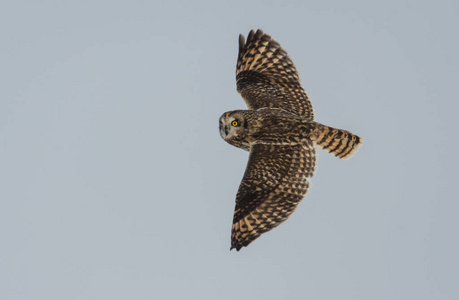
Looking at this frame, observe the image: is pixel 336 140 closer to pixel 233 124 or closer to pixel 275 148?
pixel 275 148

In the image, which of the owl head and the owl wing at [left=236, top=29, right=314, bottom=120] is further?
the owl wing at [left=236, top=29, right=314, bottom=120]

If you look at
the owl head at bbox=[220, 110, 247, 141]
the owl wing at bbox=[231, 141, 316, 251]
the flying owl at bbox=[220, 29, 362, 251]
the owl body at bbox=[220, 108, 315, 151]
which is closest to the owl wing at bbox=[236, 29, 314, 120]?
the flying owl at bbox=[220, 29, 362, 251]

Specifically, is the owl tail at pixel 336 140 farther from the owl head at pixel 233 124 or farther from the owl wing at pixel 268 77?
the owl head at pixel 233 124

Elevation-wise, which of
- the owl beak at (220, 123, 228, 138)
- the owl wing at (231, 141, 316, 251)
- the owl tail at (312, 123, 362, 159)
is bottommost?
the owl wing at (231, 141, 316, 251)

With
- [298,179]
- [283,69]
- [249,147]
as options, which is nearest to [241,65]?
[283,69]

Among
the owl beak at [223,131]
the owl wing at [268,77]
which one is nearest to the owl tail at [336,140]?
the owl wing at [268,77]

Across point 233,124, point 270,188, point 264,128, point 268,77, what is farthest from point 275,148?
point 268,77

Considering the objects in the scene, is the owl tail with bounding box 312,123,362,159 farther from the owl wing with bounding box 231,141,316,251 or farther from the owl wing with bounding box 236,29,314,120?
the owl wing with bounding box 236,29,314,120
